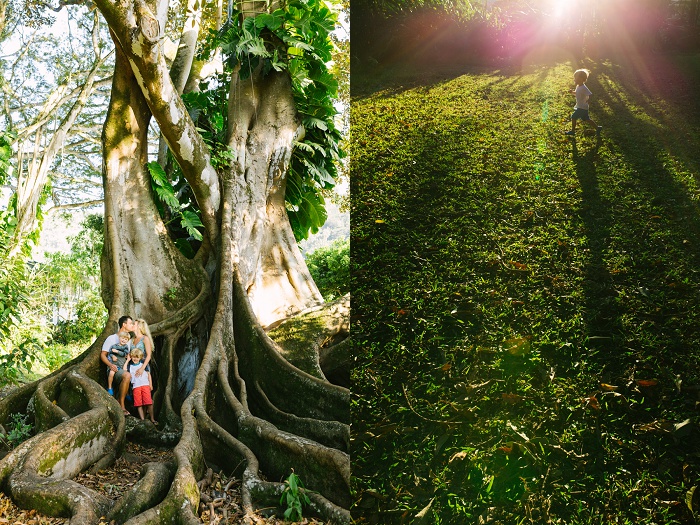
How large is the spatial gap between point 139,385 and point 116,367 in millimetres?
207

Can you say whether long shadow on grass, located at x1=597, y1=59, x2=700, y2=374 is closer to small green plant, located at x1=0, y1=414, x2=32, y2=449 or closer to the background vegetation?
the background vegetation

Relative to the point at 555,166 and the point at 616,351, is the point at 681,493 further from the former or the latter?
the point at 555,166

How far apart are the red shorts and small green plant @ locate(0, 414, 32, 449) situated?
66 centimetres

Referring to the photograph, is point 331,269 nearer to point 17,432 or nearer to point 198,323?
point 198,323

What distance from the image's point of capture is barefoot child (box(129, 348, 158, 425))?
12.9 feet

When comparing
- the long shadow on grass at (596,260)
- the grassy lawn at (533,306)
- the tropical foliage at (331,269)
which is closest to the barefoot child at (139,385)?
the grassy lawn at (533,306)

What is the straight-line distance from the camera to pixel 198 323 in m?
4.50

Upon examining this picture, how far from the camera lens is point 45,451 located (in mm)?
2797

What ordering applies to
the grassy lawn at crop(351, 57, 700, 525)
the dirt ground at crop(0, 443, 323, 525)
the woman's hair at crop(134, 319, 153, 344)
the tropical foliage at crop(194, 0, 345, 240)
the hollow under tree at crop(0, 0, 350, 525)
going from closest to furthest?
1. the grassy lawn at crop(351, 57, 700, 525)
2. the dirt ground at crop(0, 443, 323, 525)
3. the hollow under tree at crop(0, 0, 350, 525)
4. the woman's hair at crop(134, 319, 153, 344)
5. the tropical foliage at crop(194, 0, 345, 240)

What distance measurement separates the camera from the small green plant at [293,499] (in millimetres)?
2510

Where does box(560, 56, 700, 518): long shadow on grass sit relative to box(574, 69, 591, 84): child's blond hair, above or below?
below

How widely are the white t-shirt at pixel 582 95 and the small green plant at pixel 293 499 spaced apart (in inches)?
78.6

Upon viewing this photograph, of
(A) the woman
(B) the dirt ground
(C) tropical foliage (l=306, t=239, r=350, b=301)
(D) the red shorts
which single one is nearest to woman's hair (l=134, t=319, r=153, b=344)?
(A) the woman

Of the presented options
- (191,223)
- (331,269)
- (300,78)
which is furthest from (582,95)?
(331,269)
